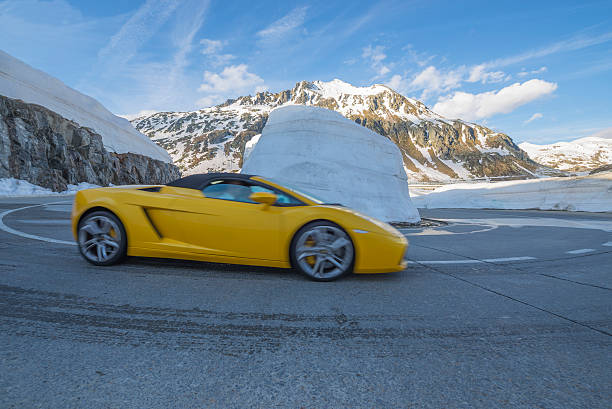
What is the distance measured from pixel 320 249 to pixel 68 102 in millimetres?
66251

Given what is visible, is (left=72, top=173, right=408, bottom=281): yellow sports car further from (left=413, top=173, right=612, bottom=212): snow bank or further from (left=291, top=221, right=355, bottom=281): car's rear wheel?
(left=413, top=173, right=612, bottom=212): snow bank

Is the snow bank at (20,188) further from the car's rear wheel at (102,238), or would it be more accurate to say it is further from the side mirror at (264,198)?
the side mirror at (264,198)

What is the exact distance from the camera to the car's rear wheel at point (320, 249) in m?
3.09

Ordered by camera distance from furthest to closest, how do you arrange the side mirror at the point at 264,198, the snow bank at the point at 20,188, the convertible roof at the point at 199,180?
the snow bank at the point at 20,188 → the convertible roof at the point at 199,180 → the side mirror at the point at 264,198

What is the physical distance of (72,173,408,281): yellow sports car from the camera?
10.1 feet

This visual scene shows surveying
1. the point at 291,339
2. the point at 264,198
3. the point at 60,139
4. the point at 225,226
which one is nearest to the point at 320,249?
the point at 264,198

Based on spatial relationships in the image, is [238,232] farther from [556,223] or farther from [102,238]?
[556,223]

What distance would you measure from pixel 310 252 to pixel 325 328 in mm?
1174

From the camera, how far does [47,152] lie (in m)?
30.5

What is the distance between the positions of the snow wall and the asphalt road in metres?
7.81

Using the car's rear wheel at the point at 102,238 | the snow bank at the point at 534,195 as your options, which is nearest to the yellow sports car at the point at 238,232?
the car's rear wheel at the point at 102,238

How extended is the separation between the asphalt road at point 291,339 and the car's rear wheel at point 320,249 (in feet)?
0.56

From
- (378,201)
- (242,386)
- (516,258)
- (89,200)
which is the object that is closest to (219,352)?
(242,386)

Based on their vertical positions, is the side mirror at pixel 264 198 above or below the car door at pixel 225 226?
above
